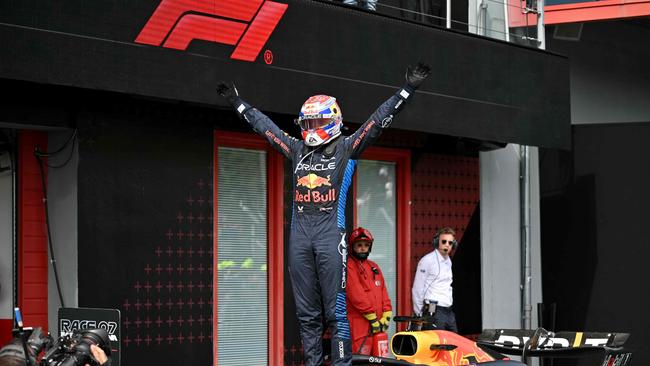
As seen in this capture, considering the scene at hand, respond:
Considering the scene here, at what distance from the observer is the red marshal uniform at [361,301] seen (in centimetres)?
1090

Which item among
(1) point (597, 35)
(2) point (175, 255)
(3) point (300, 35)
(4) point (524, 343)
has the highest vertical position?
(1) point (597, 35)

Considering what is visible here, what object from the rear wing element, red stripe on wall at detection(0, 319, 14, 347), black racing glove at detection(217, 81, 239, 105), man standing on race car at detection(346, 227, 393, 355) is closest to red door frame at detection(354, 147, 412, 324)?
man standing on race car at detection(346, 227, 393, 355)

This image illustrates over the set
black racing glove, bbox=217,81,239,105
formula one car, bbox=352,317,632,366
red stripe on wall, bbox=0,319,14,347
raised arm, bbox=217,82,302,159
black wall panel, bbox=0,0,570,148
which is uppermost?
black wall panel, bbox=0,0,570,148

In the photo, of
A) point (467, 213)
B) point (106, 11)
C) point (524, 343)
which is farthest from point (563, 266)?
point (106, 11)

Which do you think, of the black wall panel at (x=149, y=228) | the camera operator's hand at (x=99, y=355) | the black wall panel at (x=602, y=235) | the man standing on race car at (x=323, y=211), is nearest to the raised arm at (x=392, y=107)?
the man standing on race car at (x=323, y=211)

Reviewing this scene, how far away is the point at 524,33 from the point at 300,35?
439cm

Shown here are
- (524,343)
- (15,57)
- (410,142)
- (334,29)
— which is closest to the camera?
(15,57)

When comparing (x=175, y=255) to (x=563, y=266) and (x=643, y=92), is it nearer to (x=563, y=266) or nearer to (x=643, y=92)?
(x=563, y=266)

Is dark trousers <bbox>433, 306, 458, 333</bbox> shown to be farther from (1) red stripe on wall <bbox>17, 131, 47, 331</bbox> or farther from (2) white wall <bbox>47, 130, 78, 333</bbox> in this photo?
(1) red stripe on wall <bbox>17, 131, 47, 331</bbox>

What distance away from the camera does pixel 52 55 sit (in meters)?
8.84

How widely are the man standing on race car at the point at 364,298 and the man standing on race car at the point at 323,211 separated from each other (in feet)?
7.48

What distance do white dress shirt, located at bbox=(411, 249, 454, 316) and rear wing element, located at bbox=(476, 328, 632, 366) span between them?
2.60 metres

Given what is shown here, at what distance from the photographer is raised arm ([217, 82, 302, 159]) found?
8938mm

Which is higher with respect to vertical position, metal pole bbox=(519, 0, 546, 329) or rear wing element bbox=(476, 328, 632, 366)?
metal pole bbox=(519, 0, 546, 329)
